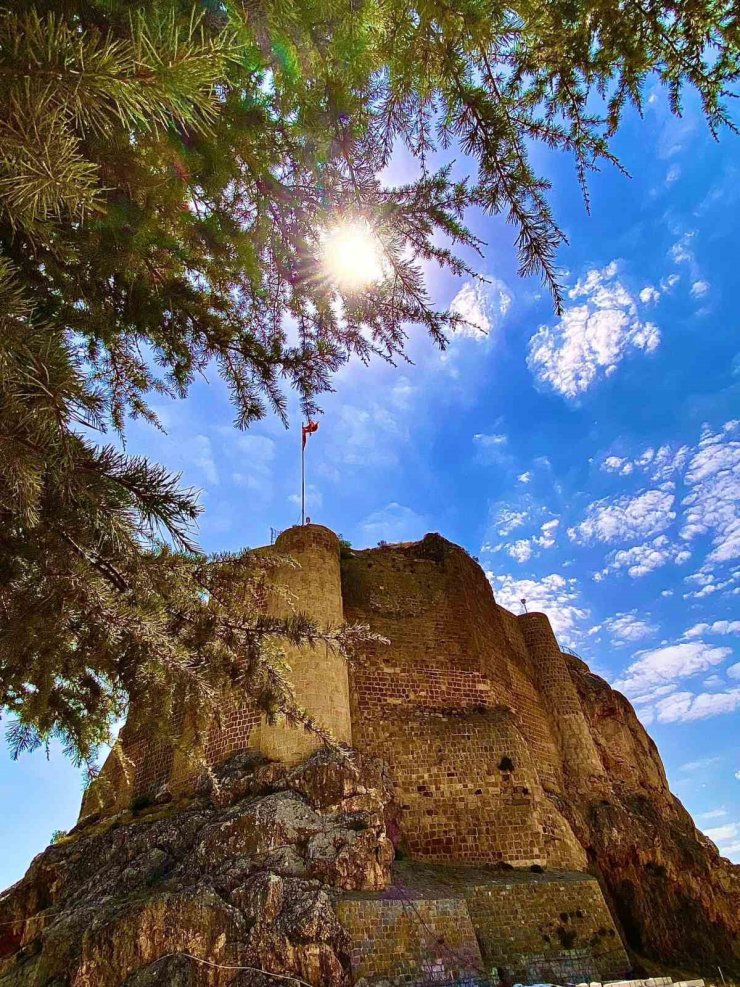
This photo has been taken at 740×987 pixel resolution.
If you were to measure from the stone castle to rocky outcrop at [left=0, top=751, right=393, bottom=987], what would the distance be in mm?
58

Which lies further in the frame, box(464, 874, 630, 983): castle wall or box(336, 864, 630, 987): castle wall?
box(464, 874, 630, 983): castle wall

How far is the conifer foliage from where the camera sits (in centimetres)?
171

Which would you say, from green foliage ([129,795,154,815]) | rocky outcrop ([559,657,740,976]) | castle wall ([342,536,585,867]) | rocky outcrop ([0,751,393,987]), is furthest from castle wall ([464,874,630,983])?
green foliage ([129,795,154,815])

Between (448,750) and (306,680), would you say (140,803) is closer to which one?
(306,680)

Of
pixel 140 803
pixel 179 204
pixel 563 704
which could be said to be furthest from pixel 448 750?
pixel 179 204

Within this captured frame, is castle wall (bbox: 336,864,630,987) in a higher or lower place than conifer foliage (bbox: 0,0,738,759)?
lower

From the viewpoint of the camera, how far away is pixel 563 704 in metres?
19.0

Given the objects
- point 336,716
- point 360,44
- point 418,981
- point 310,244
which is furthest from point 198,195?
point 336,716

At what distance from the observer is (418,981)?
841cm

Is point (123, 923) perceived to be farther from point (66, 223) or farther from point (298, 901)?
point (66, 223)

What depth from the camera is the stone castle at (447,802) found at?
9.43 m

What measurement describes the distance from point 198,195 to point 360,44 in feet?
5.53

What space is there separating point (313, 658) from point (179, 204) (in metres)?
10.9

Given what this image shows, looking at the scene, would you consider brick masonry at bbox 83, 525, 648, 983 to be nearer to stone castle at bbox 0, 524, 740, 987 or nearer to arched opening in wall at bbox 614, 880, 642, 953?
stone castle at bbox 0, 524, 740, 987
